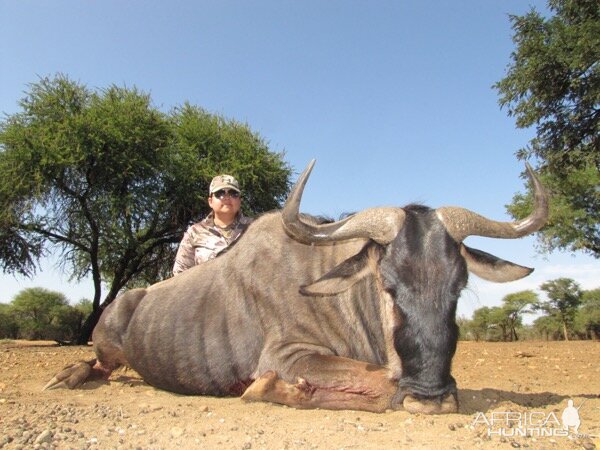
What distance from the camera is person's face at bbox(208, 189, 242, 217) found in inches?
253

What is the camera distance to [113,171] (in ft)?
59.1

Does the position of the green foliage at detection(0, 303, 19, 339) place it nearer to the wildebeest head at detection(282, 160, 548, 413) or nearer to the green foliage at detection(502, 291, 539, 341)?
the green foliage at detection(502, 291, 539, 341)

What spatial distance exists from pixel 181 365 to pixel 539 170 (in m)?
12.4

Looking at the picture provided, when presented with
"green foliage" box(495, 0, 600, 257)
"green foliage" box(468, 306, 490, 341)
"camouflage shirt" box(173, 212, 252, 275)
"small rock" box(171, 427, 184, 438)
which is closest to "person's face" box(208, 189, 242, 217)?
"camouflage shirt" box(173, 212, 252, 275)

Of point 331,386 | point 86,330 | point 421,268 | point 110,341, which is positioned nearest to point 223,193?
point 110,341

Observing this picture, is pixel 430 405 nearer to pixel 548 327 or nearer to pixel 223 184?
pixel 223 184

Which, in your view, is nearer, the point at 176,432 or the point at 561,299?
the point at 176,432

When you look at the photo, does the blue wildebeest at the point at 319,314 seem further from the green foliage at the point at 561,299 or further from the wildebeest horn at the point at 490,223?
the green foliage at the point at 561,299

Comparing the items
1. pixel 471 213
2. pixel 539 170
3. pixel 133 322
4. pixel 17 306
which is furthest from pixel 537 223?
pixel 17 306

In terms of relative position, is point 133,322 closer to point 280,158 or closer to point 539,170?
point 539,170

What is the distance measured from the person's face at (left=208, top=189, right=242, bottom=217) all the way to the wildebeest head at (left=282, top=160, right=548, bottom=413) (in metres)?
→ 2.49

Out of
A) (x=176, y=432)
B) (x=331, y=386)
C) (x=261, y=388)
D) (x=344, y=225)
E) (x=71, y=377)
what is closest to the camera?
(x=176, y=432)

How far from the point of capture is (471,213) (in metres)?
4.12

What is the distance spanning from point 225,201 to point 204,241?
1.71ft
